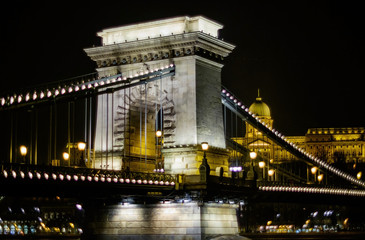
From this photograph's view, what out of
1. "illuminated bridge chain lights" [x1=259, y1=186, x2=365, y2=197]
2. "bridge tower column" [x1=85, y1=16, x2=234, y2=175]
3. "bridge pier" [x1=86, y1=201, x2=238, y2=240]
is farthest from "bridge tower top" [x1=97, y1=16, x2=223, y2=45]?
"illuminated bridge chain lights" [x1=259, y1=186, x2=365, y2=197]

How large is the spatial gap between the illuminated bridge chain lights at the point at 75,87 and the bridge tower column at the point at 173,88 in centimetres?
132

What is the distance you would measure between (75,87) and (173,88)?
40.7ft

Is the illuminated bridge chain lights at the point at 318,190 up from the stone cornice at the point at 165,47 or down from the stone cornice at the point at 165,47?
down

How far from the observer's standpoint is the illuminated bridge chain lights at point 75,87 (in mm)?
49719

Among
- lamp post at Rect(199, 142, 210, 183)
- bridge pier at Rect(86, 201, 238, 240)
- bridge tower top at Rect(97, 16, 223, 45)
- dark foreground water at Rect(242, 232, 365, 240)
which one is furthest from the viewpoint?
dark foreground water at Rect(242, 232, 365, 240)

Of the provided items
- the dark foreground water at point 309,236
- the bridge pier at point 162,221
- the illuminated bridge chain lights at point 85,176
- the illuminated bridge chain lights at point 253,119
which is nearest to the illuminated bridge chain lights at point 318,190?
the illuminated bridge chain lights at point 253,119

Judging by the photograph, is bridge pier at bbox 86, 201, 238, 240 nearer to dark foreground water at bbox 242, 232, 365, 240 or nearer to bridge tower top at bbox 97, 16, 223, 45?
bridge tower top at bbox 97, 16, 223, 45

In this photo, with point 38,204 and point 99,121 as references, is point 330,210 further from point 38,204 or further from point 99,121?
point 99,121

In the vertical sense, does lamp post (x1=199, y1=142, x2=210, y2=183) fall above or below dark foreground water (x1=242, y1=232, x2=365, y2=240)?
above

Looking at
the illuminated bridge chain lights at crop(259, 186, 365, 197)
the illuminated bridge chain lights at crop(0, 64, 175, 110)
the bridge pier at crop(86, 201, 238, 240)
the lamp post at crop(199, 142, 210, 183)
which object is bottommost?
the bridge pier at crop(86, 201, 238, 240)

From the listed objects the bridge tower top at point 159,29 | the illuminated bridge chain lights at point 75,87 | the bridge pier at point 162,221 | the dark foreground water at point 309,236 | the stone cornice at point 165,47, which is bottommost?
the dark foreground water at point 309,236

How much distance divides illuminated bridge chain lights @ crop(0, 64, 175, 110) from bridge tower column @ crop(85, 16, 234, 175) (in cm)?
132

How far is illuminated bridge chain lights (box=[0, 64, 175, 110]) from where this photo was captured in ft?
163

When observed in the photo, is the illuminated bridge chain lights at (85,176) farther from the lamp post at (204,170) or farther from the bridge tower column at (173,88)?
the bridge tower column at (173,88)
